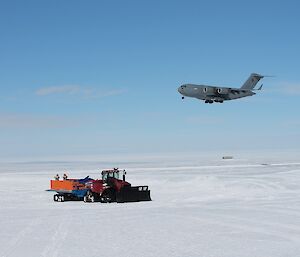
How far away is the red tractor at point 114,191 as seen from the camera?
2698 cm

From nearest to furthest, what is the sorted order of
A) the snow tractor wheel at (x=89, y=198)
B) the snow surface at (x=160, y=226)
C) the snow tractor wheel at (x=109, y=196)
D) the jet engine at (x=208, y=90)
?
the snow surface at (x=160, y=226), the snow tractor wheel at (x=109, y=196), the snow tractor wheel at (x=89, y=198), the jet engine at (x=208, y=90)

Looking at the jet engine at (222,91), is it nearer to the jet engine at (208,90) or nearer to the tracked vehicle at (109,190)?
the jet engine at (208,90)

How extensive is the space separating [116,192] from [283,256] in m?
15.7

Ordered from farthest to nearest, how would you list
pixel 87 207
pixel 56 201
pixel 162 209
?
pixel 56 201 → pixel 87 207 → pixel 162 209

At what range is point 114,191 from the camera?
2734 cm

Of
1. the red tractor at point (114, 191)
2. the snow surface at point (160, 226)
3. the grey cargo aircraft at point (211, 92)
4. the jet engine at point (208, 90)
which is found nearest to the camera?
the snow surface at point (160, 226)

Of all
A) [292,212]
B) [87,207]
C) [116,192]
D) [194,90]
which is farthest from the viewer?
[194,90]

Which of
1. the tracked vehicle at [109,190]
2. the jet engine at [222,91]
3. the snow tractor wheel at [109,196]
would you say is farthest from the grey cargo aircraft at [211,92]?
the snow tractor wheel at [109,196]

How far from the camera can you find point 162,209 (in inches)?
897

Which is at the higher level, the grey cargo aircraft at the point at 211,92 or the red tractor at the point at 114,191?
the grey cargo aircraft at the point at 211,92

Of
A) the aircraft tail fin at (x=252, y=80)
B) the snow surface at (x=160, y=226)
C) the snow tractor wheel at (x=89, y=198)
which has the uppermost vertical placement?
the aircraft tail fin at (x=252, y=80)

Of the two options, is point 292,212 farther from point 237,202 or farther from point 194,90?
point 194,90

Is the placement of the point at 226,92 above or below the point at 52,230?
above

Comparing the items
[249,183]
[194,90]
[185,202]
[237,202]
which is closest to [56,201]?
[185,202]
